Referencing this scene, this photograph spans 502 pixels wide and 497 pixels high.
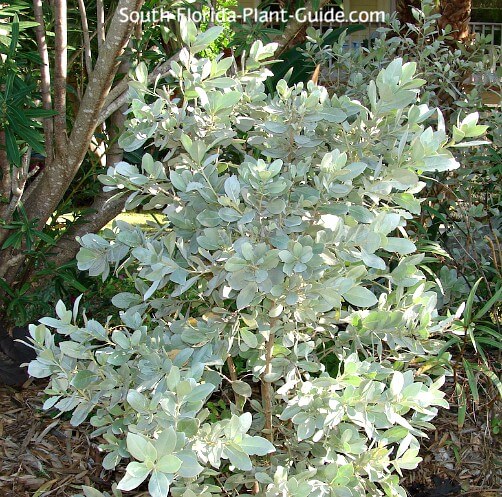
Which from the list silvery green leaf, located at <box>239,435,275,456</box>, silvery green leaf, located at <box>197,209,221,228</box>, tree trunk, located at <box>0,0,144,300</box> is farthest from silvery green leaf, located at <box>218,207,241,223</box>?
tree trunk, located at <box>0,0,144,300</box>

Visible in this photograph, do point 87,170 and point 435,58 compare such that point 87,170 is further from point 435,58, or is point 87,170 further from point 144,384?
point 144,384

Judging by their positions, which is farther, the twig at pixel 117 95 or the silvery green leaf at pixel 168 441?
the twig at pixel 117 95

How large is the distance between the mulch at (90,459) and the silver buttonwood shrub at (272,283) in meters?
0.72

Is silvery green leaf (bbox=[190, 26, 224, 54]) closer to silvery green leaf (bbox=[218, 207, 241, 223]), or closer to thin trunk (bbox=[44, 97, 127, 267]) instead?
silvery green leaf (bbox=[218, 207, 241, 223])

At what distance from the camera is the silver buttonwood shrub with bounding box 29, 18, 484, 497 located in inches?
70.4

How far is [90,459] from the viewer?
300 centimetres

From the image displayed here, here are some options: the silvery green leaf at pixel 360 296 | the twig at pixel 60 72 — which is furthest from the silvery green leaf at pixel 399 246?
the twig at pixel 60 72

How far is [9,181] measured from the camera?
11.1ft

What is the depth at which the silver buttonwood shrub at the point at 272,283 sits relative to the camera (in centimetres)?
179

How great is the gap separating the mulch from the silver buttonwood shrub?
716 mm

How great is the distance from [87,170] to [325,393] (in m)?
2.55

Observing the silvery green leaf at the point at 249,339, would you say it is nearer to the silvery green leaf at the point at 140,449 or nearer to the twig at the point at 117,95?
the silvery green leaf at the point at 140,449

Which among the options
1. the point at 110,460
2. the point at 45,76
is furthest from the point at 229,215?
the point at 45,76

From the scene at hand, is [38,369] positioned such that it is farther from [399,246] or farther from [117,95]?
[117,95]
